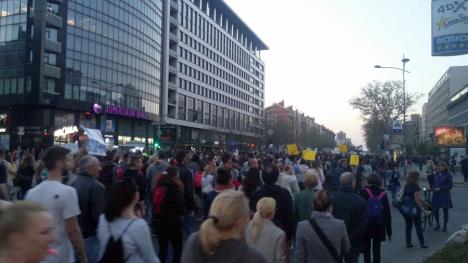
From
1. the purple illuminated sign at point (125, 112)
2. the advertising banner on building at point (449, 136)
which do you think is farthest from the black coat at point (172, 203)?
the advertising banner on building at point (449, 136)

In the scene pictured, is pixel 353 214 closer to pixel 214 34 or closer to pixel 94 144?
pixel 94 144

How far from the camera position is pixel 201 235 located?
3.23m

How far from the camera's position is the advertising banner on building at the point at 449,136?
63312 millimetres

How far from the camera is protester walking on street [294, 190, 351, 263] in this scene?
545cm

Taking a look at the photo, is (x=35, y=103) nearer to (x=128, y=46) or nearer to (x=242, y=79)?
(x=128, y=46)

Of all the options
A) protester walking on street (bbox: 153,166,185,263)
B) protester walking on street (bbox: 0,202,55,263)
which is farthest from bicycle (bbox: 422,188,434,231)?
protester walking on street (bbox: 0,202,55,263)

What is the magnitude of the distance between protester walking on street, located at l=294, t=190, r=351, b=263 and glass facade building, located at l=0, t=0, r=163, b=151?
46.9 meters

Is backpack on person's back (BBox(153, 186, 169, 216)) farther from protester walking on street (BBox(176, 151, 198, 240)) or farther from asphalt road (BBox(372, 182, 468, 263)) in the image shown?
asphalt road (BBox(372, 182, 468, 263))

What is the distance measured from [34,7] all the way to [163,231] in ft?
174

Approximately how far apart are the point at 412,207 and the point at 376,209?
122 inches

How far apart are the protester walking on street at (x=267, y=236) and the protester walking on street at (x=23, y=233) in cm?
270

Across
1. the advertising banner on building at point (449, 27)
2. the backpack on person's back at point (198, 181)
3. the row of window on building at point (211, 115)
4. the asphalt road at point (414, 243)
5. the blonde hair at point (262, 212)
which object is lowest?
the asphalt road at point (414, 243)

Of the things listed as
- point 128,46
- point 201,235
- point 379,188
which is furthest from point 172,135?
point 201,235

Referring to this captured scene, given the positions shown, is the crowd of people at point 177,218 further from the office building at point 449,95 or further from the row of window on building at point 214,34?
the office building at point 449,95
